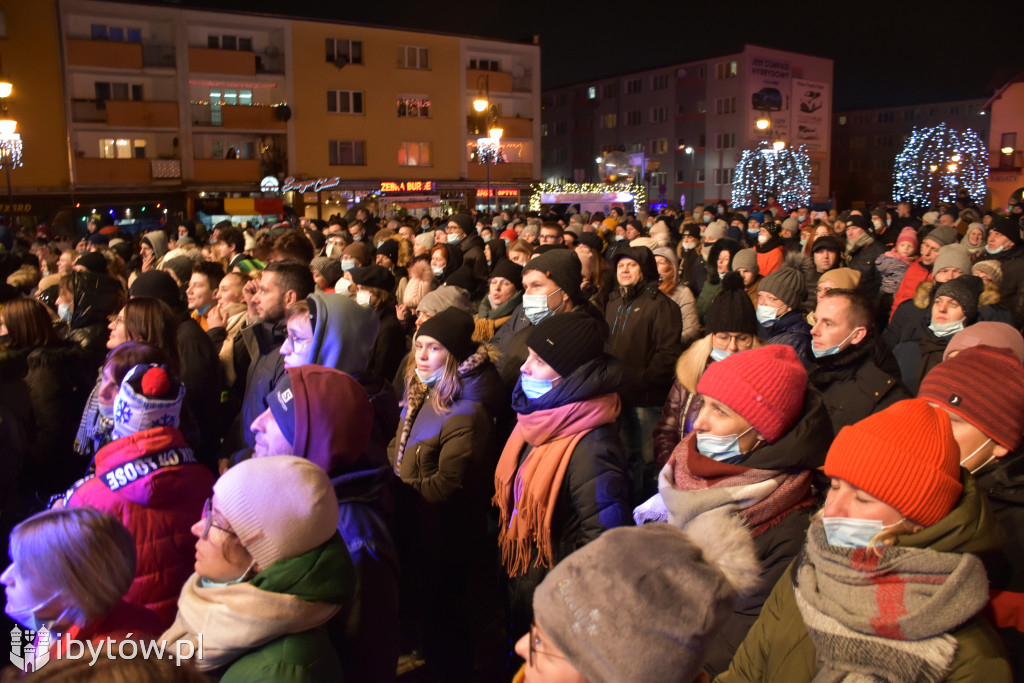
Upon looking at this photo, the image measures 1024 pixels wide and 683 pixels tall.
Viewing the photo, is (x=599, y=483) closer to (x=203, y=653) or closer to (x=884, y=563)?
(x=884, y=563)

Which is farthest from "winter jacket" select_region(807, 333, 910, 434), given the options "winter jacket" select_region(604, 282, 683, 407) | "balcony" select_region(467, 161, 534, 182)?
"balcony" select_region(467, 161, 534, 182)

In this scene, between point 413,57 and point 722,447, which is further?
point 413,57

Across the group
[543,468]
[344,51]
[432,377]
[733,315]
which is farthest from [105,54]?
[543,468]

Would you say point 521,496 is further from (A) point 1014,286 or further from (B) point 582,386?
(A) point 1014,286

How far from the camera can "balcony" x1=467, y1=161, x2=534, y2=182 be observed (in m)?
40.9

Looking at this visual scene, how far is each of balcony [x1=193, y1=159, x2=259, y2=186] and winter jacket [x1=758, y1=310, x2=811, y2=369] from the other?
33.2 metres

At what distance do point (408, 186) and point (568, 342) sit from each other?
1428 inches

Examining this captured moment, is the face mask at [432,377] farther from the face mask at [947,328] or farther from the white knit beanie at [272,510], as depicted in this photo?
the face mask at [947,328]

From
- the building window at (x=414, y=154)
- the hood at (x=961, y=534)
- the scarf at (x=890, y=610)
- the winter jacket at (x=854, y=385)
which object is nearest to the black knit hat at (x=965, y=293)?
the winter jacket at (x=854, y=385)

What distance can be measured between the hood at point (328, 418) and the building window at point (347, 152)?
120 ft

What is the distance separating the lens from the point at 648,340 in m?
6.57

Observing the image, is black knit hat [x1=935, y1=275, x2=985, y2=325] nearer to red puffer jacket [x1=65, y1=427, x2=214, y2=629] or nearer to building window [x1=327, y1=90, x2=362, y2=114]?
red puffer jacket [x1=65, y1=427, x2=214, y2=629]

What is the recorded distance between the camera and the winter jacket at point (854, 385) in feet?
14.4

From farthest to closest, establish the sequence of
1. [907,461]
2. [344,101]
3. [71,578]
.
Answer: [344,101] < [71,578] < [907,461]
